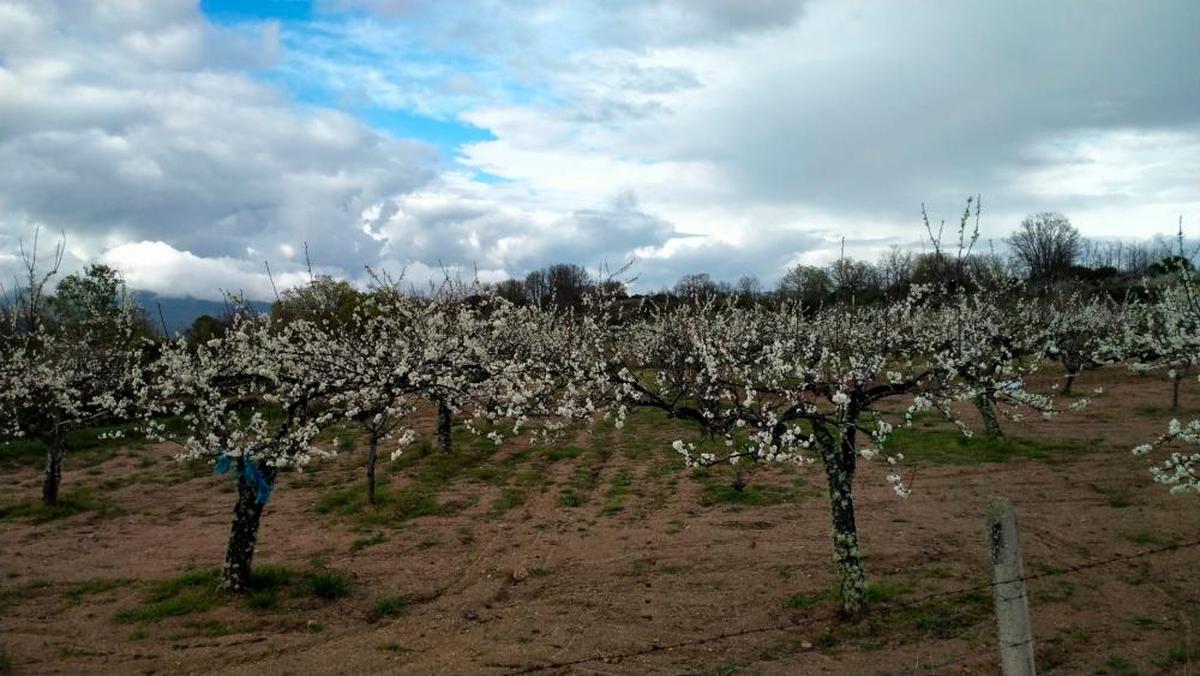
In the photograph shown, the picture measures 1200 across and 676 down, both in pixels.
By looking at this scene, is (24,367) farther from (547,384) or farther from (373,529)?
(547,384)

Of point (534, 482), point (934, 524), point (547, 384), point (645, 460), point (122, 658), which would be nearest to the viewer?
point (122, 658)

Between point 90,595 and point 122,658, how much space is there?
3127 mm

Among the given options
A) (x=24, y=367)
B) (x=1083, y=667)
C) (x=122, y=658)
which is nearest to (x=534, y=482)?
(x=122, y=658)

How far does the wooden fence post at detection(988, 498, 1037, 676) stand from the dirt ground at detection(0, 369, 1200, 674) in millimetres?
1842

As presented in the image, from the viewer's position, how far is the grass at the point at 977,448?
1808cm

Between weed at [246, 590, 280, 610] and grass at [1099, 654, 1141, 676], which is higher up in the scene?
weed at [246, 590, 280, 610]

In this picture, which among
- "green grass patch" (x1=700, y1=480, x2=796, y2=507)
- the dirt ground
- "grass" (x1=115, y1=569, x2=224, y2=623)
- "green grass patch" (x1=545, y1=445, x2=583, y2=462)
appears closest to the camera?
the dirt ground

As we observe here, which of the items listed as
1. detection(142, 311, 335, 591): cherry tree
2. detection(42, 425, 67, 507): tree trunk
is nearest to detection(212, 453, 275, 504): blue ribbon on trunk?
detection(142, 311, 335, 591): cherry tree

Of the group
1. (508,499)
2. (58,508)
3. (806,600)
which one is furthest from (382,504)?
(806,600)

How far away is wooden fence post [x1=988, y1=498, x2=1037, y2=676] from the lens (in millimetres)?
5484

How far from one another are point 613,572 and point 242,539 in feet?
18.3

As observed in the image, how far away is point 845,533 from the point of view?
855cm

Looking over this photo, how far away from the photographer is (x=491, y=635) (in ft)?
28.4

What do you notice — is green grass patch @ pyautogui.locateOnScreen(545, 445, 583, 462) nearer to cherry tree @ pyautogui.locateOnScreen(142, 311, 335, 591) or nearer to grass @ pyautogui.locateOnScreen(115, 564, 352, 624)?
grass @ pyautogui.locateOnScreen(115, 564, 352, 624)
